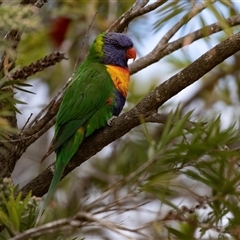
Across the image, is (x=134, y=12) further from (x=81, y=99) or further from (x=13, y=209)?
(x=13, y=209)

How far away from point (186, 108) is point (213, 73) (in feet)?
0.74

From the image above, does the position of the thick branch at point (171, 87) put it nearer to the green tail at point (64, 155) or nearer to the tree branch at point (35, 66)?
the green tail at point (64, 155)

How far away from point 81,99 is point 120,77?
25 cm

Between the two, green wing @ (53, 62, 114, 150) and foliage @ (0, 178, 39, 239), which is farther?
green wing @ (53, 62, 114, 150)

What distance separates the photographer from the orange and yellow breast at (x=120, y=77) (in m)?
2.18

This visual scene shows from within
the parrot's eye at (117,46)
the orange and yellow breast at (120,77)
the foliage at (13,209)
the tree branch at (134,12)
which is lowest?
the foliage at (13,209)

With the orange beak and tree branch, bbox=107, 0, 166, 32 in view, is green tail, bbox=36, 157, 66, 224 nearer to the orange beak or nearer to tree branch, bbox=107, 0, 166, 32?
tree branch, bbox=107, 0, 166, 32

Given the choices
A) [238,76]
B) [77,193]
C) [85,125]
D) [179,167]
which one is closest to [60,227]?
[179,167]

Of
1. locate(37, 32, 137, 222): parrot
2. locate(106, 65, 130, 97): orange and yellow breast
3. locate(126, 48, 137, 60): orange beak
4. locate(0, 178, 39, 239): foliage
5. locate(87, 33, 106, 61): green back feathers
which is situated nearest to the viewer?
locate(0, 178, 39, 239): foliage

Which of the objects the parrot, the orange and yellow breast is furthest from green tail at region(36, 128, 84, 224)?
the orange and yellow breast

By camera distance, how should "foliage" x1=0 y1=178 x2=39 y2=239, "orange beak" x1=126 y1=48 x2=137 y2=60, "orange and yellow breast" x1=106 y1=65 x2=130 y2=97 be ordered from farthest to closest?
"orange beak" x1=126 y1=48 x2=137 y2=60 → "orange and yellow breast" x1=106 y1=65 x2=130 y2=97 → "foliage" x1=0 y1=178 x2=39 y2=239

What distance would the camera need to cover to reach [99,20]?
8.70ft

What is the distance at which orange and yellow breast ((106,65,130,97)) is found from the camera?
2.18 meters

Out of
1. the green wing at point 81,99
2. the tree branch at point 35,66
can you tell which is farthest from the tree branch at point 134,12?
the tree branch at point 35,66
